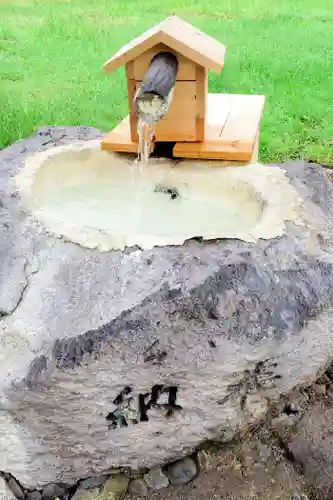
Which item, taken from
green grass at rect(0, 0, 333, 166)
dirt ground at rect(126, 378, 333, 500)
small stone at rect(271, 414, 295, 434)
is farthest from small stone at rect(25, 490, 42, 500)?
green grass at rect(0, 0, 333, 166)

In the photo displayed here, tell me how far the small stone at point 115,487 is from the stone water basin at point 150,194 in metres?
0.83

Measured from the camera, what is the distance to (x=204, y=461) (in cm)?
200

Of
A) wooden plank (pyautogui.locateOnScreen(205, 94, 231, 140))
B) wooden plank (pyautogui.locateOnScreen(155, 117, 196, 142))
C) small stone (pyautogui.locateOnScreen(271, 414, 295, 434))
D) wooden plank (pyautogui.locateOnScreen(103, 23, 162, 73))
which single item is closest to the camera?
small stone (pyautogui.locateOnScreen(271, 414, 295, 434))

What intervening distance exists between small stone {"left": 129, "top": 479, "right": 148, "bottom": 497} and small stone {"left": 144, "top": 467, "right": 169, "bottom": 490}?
16 millimetres

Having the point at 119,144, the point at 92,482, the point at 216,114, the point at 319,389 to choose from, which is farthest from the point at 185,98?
the point at 92,482

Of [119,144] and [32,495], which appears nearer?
[32,495]

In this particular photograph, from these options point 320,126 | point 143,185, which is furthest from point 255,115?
point 320,126

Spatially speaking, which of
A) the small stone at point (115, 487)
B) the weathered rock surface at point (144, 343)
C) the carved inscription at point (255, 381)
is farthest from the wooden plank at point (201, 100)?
the small stone at point (115, 487)

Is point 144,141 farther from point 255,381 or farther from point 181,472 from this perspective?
point 181,472

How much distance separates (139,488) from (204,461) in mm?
234

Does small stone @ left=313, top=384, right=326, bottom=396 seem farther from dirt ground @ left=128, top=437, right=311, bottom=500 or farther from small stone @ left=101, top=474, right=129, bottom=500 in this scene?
small stone @ left=101, top=474, right=129, bottom=500

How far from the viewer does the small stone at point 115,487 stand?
1965 mm

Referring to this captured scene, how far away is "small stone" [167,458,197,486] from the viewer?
6.51 ft

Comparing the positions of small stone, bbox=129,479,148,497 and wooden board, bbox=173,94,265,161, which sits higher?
wooden board, bbox=173,94,265,161
